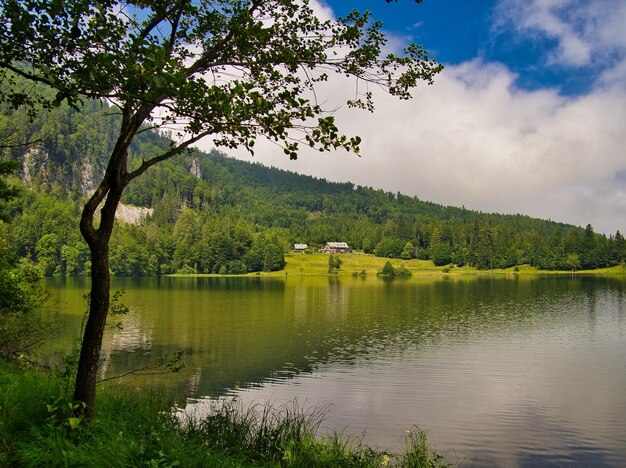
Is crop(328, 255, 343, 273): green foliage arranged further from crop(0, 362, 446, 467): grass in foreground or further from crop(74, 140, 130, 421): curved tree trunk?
crop(74, 140, 130, 421): curved tree trunk

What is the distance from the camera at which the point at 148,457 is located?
25.0 ft

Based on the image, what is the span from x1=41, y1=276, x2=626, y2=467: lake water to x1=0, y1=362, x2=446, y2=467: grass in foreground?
5.11 meters

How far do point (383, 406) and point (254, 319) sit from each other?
33.8m

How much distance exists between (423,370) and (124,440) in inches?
1093

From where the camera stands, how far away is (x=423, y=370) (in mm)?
33031

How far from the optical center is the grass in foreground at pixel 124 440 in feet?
24.5

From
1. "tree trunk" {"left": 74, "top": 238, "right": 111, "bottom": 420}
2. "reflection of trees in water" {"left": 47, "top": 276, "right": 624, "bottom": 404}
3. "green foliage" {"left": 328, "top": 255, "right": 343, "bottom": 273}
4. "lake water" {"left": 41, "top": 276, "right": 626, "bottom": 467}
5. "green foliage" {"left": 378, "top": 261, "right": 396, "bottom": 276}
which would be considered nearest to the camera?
"tree trunk" {"left": 74, "top": 238, "right": 111, "bottom": 420}

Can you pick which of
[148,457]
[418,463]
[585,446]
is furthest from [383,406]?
[148,457]

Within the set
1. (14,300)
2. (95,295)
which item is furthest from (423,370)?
(95,295)

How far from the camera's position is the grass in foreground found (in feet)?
24.5

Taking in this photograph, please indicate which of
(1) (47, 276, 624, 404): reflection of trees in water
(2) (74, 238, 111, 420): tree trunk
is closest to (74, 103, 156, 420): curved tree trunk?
(2) (74, 238, 111, 420): tree trunk

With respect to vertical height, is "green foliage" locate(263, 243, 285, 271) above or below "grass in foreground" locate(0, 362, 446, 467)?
above

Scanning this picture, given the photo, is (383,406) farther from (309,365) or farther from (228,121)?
(228,121)

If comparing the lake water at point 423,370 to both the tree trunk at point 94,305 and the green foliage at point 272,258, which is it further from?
the green foliage at point 272,258
